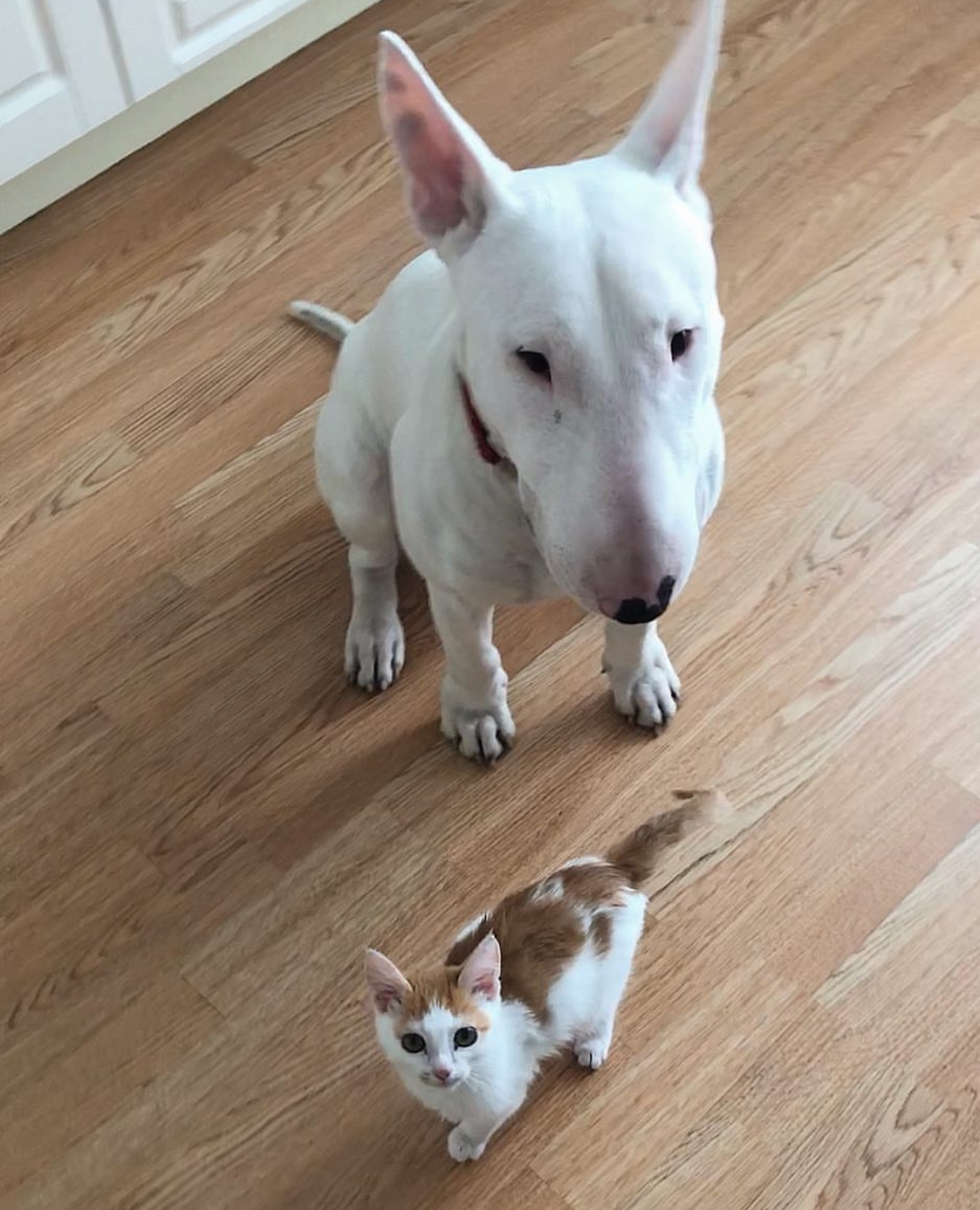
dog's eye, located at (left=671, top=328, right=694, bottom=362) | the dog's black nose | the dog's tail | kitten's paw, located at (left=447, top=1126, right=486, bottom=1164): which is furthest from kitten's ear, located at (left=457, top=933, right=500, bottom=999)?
the dog's tail

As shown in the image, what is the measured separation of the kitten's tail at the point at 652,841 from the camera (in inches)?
58.1

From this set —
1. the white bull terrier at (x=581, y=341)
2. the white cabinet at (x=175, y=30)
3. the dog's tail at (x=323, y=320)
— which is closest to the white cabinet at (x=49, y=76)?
the white cabinet at (x=175, y=30)

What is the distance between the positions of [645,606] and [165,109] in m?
1.69

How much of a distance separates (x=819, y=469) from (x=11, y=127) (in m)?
1.34

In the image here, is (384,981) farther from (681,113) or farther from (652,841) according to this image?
(681,113)

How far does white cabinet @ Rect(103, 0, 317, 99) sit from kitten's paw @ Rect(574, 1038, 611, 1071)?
1.70 m

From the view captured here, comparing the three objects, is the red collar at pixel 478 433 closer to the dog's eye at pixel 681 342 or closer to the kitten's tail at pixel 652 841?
the dog's eye at pixel 681 342

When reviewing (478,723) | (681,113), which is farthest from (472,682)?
(681,113)

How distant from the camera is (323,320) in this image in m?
2.12

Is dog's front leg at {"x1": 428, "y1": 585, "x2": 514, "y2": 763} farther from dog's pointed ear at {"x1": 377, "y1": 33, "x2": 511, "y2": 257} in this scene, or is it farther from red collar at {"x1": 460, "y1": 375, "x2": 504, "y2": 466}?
dog's pointed ear at {"x1": 377, "y1": 33, "x2": 511, "y2": 257}

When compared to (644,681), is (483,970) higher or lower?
higher

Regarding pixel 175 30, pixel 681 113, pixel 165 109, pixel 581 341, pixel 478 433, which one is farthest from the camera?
pixel 165 109

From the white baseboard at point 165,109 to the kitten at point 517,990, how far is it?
5.07ft

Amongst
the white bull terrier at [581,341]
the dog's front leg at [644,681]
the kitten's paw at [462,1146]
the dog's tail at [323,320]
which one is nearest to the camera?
the white bull terrier at [581,341]
